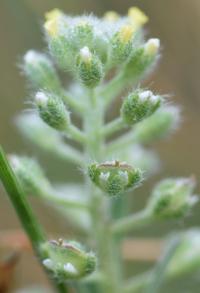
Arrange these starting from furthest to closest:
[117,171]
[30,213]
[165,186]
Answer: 1. [165,186]
2. [30,213]
3. [117,171]

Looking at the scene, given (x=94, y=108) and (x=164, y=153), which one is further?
(x=164, y=153)

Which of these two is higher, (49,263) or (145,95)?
(145,95)

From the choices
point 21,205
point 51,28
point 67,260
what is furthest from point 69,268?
point 51,28

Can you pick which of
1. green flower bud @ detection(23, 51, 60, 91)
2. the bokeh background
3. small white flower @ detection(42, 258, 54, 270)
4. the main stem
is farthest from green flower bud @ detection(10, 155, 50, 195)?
the bokeh background

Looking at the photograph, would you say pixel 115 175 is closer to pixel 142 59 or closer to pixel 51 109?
pixel 51 109

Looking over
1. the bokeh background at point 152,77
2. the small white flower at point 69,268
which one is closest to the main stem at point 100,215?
the small white flower at point 69,268

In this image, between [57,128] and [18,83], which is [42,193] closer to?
[57,128]

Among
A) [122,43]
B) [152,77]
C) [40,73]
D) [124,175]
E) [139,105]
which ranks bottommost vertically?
[124,175]

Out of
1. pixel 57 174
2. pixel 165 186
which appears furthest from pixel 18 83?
pixel 165 186
